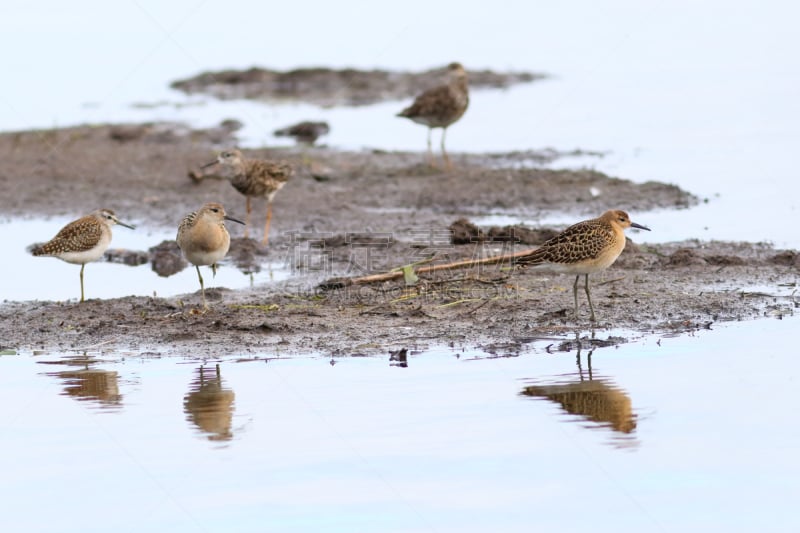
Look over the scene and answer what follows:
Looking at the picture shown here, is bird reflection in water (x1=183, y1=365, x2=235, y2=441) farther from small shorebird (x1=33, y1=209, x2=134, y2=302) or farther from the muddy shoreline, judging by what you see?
small shorebird (x1=33, y1=209, x2=134, y2=302)

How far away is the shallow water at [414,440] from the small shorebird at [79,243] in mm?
2963

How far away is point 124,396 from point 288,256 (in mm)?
6160

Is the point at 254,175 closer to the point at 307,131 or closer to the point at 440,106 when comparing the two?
the point at 440,106

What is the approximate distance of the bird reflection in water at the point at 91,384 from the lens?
9547 millimetres

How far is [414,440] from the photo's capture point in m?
8.26

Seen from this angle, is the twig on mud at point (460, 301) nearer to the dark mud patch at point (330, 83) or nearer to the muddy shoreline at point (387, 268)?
the muddy shoreline at point (387, 268)

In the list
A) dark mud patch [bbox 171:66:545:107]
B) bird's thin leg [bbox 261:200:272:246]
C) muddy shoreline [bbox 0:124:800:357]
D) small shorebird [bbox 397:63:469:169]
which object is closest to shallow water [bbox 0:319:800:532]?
muddy shoreline [bbox 0:124:800:357]

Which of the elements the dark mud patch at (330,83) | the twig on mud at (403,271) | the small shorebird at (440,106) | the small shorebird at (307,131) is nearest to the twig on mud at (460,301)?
the twig on mud at (403,271)

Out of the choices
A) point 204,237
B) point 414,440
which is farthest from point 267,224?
point 414,440

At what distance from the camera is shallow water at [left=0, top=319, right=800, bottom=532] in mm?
7164

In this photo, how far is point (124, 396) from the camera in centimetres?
959

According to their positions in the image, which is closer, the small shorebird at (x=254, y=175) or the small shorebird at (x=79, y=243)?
the small shorebird at (x=79, y=243)

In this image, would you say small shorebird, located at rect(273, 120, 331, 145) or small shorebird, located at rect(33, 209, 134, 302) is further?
small shorebird, located at rect(273, 120, 331, 145)

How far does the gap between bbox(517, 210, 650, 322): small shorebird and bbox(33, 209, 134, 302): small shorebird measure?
502 cm
